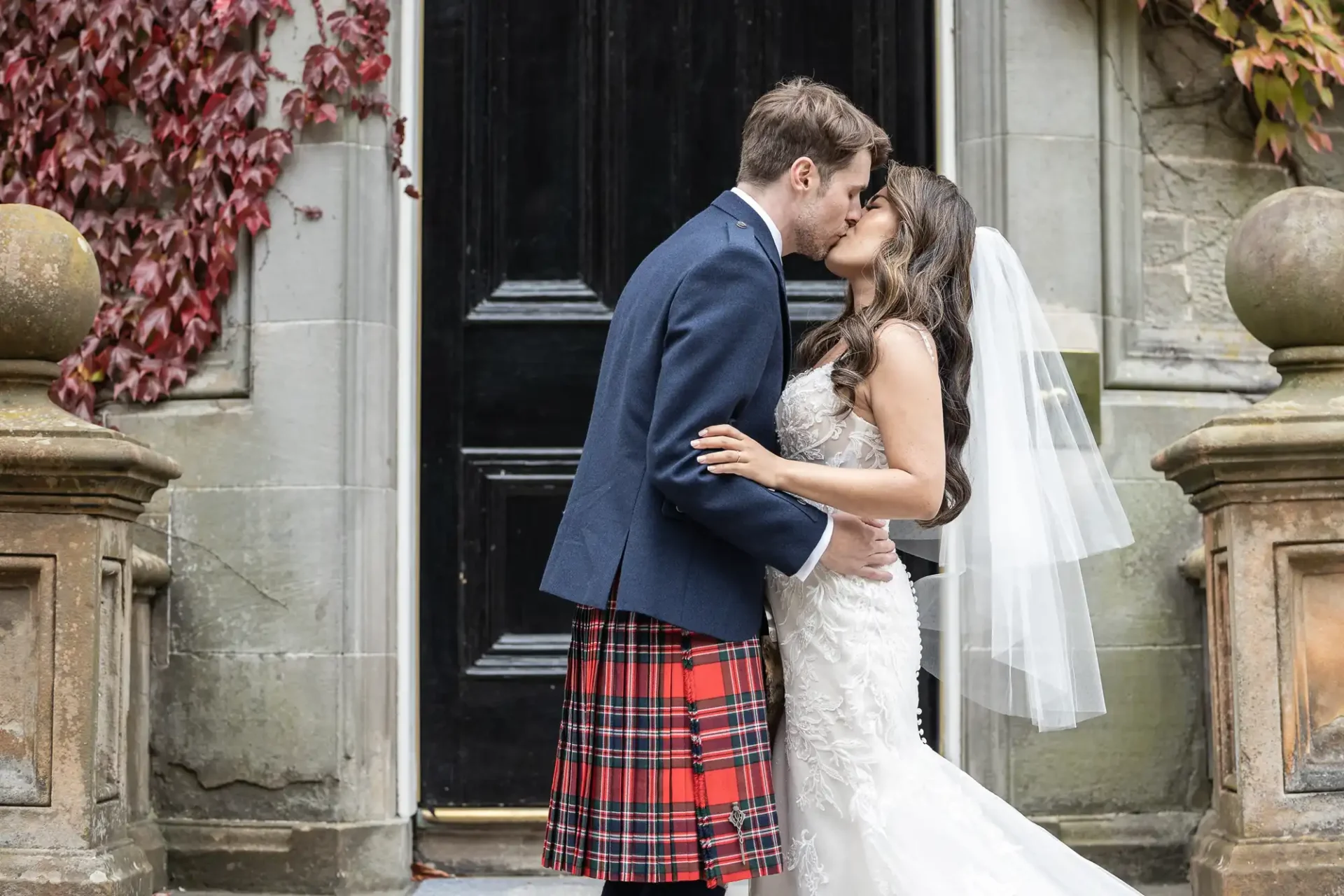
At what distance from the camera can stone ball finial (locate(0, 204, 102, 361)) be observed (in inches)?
169

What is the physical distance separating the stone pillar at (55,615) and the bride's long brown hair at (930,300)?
2015mm

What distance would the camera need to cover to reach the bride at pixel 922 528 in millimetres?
3201

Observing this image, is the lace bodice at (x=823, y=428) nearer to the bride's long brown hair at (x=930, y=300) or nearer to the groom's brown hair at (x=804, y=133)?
the bride's long brown hair at (x=930, y=300)

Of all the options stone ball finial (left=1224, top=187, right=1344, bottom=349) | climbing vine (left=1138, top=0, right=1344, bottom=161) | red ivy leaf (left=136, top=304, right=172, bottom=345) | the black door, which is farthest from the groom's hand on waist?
red ivy leaf (left=136, top=304, right=172, bottom=345)

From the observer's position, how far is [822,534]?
3107 mm

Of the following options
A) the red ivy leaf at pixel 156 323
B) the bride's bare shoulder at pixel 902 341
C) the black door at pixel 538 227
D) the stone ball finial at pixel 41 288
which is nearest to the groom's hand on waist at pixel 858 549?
the bride's bare shoulder at pixel 902 341

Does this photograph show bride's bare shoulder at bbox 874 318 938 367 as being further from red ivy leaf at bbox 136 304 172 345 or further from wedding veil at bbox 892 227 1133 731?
red ivy leaf at bbox 136 304 172 345

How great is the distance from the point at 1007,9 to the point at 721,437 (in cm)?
278

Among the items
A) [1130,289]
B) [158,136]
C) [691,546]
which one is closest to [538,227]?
[158,136]

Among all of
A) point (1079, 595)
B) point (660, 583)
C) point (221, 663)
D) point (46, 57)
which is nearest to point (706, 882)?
point (660, 583)

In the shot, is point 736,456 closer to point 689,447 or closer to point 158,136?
point 689,447

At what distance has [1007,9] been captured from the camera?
17.0 ft

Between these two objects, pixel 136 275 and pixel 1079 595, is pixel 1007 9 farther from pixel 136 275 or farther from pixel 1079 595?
pixel 136 275

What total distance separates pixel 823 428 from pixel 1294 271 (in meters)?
1.85
